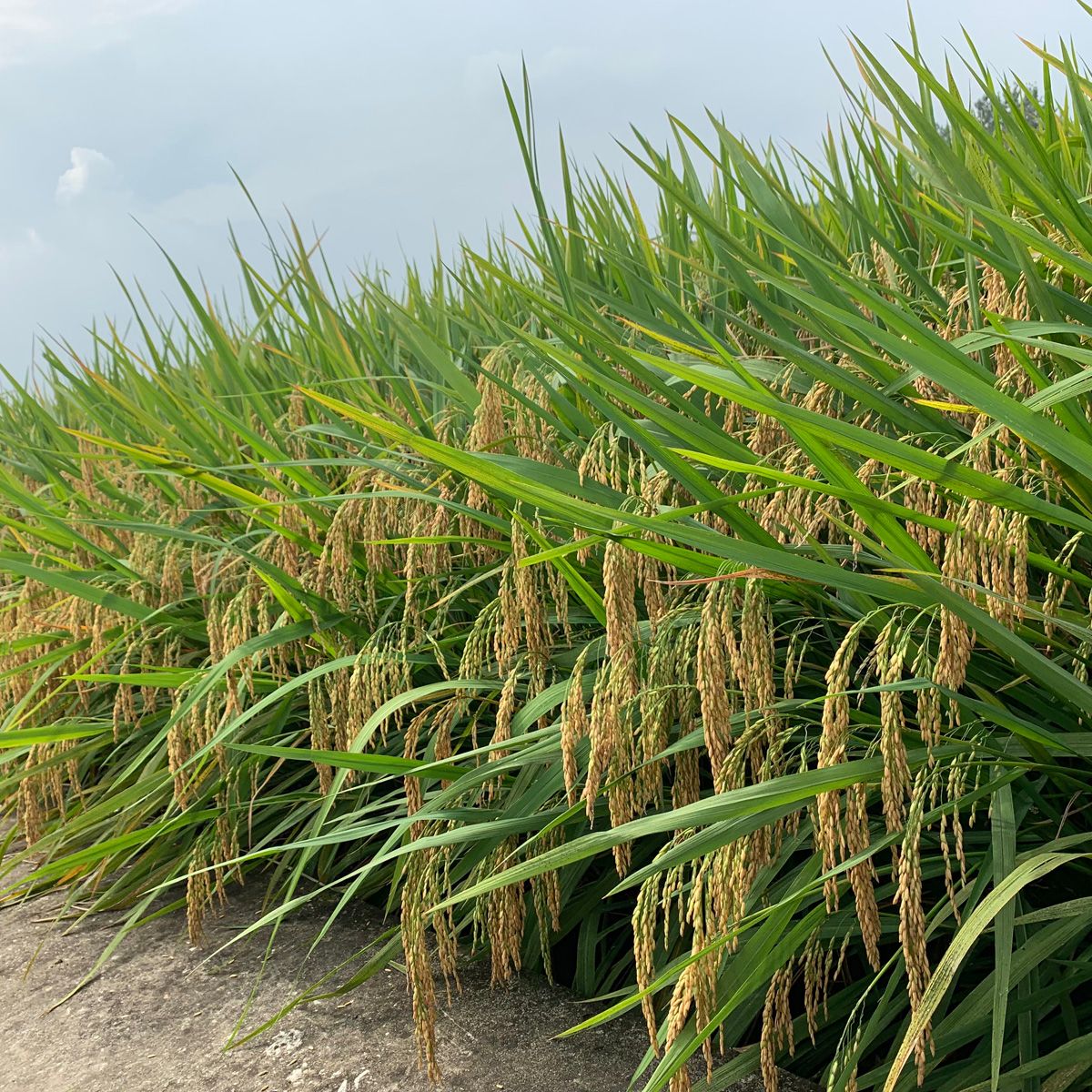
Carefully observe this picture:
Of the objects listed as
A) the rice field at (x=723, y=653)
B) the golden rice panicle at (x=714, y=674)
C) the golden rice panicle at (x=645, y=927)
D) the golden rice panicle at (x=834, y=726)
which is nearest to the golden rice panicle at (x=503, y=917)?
the rice field at (x=723, y=653)

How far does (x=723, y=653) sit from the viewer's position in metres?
1.49

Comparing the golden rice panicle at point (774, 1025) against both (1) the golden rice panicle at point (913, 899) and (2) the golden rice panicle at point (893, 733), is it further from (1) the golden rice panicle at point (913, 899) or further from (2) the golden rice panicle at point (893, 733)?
(2) the golden rice panicle at point (893, 733)

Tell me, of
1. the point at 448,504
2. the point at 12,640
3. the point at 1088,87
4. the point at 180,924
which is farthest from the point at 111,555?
the point at 1088,87

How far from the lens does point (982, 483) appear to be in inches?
50.0

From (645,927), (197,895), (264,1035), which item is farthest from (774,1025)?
(197,895)

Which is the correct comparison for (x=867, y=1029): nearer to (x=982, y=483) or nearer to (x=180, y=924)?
(x=982, y=483)

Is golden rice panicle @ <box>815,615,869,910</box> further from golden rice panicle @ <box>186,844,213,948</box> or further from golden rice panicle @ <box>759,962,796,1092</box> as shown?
golden rice panicle @ <box>186,844,213,948</box>

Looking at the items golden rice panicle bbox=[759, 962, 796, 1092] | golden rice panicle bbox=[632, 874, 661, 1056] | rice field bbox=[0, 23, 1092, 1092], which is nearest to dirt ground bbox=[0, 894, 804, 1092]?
rice field bbox=[0, 23, 1092, 1092]

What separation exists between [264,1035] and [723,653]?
1.11 m

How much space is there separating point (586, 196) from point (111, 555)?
1697 mm

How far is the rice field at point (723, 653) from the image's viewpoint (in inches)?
50.1

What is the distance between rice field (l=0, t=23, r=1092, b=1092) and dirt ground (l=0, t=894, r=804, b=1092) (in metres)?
0.07

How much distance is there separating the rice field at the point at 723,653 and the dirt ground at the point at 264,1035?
0.23 feet

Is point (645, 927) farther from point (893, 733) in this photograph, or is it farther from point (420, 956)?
point (420, 956)
